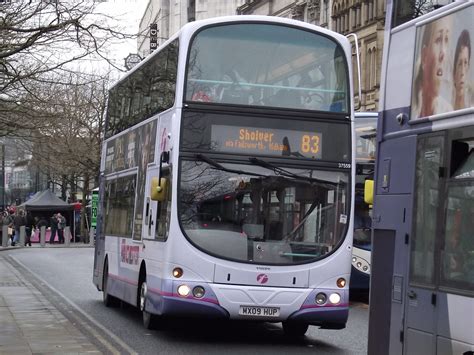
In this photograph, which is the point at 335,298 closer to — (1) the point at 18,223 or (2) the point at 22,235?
(2) the point at 22,235

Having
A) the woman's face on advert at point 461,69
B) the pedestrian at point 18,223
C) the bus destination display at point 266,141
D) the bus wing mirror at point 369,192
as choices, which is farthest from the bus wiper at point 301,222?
the pedestrian at point 18,223

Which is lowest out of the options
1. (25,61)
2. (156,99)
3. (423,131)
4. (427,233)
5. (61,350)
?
(61,350)

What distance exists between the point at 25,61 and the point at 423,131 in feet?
47.3

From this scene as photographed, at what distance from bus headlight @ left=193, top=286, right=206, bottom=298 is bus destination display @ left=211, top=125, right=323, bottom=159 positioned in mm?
1901

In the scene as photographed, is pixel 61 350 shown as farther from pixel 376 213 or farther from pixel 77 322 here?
pixel 376 213

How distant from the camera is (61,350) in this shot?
12148 mm

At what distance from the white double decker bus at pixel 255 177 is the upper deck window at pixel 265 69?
0.05ft

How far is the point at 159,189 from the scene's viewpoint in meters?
13.3

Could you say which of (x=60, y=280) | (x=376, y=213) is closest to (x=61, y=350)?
(x=376, y=213)

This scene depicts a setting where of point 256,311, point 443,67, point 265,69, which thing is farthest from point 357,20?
point 443,67

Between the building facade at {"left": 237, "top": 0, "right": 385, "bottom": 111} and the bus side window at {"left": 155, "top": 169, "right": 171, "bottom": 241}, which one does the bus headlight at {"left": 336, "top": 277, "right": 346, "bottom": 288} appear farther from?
the building facade at {"left": 237, "top": 0, "right": 385, "bottom": 111}

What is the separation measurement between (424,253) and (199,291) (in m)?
5.55

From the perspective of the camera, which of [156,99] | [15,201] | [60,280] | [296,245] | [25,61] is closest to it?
[296,245]

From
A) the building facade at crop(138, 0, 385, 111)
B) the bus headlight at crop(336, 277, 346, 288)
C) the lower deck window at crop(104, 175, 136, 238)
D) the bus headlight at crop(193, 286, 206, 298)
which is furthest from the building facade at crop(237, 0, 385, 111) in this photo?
the bus headlight at crop(193, 286, 206, 298)
